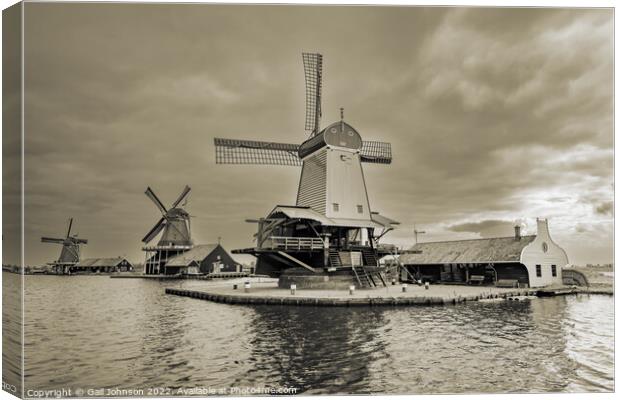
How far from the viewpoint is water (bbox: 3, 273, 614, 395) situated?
27.6 feet

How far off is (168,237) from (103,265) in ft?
79.1

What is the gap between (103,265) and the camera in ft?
240

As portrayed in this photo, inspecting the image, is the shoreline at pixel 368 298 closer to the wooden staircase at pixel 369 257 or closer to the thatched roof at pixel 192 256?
the wooden staircase at pixel 369 257

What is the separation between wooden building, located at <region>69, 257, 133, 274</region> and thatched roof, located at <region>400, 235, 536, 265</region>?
56756 mm

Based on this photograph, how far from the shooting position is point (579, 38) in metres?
9.22

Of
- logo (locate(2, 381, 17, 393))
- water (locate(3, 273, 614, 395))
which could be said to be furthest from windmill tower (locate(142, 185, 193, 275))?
logo (locate(2, 381, 17, 393))

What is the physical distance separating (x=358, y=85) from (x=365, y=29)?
80.7 inches

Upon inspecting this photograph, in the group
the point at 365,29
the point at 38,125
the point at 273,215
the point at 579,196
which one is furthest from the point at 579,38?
the point at 273,215

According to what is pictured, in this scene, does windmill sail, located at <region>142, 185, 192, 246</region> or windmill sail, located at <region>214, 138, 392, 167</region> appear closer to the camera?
windmill sail, located at <region>214, 138, 392, 167</region>

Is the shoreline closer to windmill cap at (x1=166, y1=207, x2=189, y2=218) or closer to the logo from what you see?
the logo

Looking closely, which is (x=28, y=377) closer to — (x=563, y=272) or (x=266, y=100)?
(x=266, y=100)

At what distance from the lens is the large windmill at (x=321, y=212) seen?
2514cm

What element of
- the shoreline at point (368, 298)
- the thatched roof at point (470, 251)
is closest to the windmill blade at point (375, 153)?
the shoreline at point (368, 298)

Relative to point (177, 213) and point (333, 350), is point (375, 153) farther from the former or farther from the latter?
point (177, 213)
